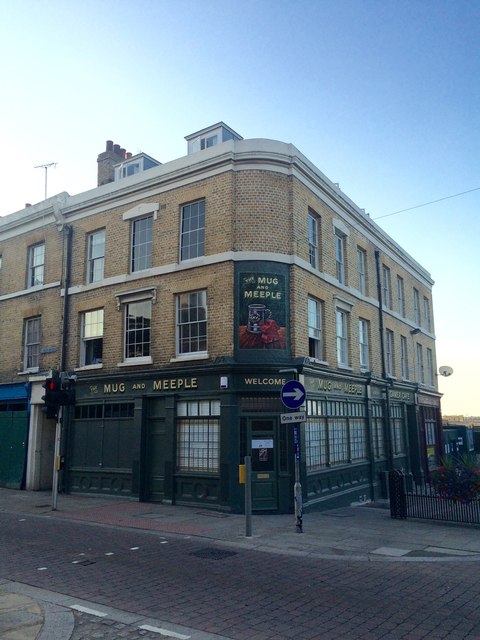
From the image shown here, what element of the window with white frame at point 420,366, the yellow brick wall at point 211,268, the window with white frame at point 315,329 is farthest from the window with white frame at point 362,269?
the window with white frame at point 420,366

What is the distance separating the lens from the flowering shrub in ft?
43.2

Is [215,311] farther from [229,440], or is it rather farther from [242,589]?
[242,589]

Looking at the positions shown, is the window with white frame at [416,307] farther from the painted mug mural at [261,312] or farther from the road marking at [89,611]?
the road marking at [89,611]

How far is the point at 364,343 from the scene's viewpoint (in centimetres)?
2186

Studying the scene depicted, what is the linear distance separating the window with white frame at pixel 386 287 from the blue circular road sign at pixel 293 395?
1355cm

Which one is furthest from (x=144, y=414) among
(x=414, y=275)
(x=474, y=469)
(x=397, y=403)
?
(x=414, y=275)

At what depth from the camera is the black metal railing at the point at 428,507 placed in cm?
1288

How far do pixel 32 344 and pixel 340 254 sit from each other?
41.7ft

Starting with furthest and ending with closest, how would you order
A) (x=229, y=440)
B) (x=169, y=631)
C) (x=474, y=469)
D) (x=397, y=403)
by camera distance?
1. (x=397, y=403)
2. (x=229, y=440)
3. (x=474, y=469)
4. (x=169, y=631)

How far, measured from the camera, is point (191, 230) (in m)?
17.3

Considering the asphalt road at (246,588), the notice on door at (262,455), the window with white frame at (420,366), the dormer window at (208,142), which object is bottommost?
the asphalt road at (246,588)

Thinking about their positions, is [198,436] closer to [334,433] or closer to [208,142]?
[334,433]

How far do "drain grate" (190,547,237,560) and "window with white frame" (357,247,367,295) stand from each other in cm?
1396

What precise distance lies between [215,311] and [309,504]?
6220 millimetres
